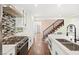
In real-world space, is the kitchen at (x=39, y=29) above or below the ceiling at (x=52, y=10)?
below

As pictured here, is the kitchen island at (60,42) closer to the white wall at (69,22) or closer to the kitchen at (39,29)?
the kitchen at (39,29)

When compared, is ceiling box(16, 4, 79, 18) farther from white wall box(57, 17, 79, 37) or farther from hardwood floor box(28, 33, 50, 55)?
hardwood floor box(28, 33, 50, 55)

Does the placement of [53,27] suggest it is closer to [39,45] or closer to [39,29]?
[39,29]

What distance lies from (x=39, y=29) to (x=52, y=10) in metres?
0.44

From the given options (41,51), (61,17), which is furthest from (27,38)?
(61,17)

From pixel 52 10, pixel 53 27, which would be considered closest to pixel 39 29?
pixel 53 27

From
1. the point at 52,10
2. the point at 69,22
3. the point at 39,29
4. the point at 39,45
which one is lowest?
the point at 39,45

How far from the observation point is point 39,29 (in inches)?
88.9

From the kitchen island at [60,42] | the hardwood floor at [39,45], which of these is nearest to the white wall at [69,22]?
the kitchen island at [60,42]

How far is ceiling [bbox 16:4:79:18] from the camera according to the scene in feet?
6.39

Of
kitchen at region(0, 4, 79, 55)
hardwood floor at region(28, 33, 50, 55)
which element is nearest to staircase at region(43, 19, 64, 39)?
kitchen at region(0, 4, 79, 55)

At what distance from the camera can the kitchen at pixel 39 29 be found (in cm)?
195

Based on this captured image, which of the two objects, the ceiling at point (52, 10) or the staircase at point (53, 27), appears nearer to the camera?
the ceiling at point (52, 10)

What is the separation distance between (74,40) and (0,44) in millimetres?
1322
